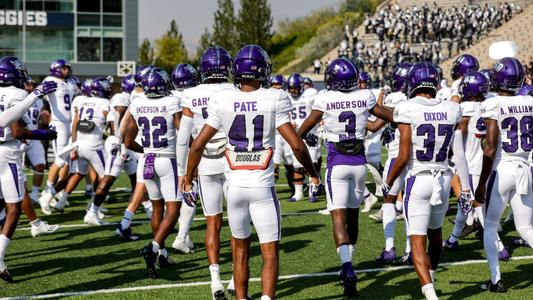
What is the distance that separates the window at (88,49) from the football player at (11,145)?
34074mm

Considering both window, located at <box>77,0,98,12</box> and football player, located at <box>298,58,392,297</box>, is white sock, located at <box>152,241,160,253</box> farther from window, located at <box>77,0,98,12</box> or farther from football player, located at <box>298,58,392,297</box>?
window, located at <box>77,0,98,12</box>

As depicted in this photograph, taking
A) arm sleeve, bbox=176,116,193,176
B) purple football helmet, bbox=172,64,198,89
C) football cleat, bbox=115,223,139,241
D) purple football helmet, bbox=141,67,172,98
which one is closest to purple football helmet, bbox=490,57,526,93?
arm sleeve, bbox=176,116,193,176

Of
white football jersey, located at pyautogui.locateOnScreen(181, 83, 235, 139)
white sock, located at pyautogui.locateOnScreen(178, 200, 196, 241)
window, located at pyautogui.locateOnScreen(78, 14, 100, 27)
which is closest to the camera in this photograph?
white football jersey, located at pyautogui.locateOnScreen(181, 83, 235, 139)

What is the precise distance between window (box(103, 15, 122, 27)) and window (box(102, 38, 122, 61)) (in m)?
0.85

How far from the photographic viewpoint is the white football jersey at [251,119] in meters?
5.20

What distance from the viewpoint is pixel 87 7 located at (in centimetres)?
4047

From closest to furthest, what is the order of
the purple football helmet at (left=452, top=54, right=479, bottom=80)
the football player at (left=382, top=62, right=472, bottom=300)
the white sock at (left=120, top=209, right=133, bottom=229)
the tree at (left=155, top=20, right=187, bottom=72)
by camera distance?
the football player at (left=382, top=62, right=472, bottom=300) → the purple football helmet at (left=452, top=54, right=479, bottom=80) → the white sock at (left=120, top=209, right=133, bottom=229) → the tree at (left=155, top=20, right=187, bottom=72)

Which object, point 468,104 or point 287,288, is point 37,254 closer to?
point 287,288

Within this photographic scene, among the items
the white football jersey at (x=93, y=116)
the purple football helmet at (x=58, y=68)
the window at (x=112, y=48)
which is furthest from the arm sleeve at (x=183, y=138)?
the window at (x=112, y=48)

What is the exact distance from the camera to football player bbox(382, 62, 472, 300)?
5.76 meters

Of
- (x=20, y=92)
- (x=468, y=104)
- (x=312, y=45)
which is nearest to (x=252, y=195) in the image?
(x=20, y=92)

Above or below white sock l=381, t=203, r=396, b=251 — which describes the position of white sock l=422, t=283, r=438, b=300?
below

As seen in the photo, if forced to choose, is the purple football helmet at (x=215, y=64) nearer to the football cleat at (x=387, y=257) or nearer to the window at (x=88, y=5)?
the football cleat at (x=387, y=257)

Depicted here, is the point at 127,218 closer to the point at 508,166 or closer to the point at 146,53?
the point at 508,166
